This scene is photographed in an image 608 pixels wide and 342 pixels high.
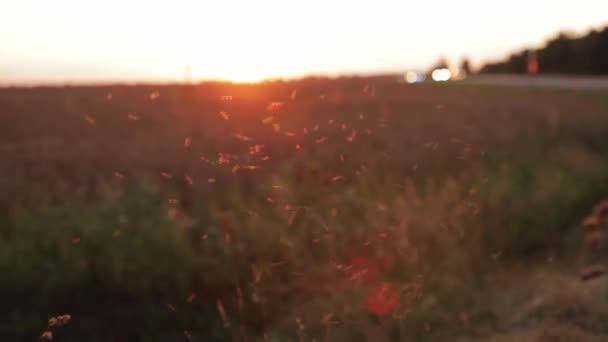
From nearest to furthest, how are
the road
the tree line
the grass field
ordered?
1. the grass field
2. the road
3. the tree line

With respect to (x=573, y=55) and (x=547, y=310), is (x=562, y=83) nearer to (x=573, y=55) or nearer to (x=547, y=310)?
(x=573, y=55)

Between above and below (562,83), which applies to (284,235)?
above

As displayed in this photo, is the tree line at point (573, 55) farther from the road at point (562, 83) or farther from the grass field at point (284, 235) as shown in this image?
the grass field at point (284, 235)

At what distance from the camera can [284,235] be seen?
5.46 meters

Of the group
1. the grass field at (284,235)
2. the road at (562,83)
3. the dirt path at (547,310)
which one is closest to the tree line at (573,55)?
the road at (562,83)

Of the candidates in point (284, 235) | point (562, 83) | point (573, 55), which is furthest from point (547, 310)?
point (573, 55)

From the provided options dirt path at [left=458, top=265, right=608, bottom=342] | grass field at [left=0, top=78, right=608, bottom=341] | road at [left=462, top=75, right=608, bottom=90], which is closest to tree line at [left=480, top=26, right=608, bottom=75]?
road at [left=462, top=75, right=608, bottom=90]

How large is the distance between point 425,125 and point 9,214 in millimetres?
7568

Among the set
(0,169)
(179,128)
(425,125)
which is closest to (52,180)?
(0,169)

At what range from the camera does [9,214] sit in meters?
6.40

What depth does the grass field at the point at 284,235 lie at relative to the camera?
4.60 metres

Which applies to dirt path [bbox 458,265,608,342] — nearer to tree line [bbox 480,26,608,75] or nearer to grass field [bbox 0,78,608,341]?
grass field [bbox 0,78,608,341]

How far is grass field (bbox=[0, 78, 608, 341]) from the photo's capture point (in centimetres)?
460

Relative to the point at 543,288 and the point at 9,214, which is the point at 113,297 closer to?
the point at 9,214
